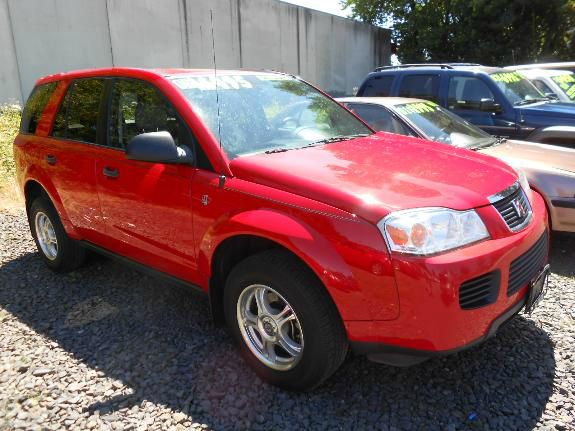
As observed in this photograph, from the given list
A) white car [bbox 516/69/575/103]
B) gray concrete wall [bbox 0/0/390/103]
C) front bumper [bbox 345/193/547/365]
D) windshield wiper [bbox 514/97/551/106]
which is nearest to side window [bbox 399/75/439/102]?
windshield wiper [bbox 514/97/551/106]

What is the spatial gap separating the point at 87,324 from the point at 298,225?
2032 mm

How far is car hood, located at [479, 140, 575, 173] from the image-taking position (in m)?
4.55

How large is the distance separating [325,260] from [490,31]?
2373 cm

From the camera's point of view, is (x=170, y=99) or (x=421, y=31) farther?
(x=421, y=31)

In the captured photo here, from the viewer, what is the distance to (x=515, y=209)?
8.90 feet

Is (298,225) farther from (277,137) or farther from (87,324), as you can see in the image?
(87,324)

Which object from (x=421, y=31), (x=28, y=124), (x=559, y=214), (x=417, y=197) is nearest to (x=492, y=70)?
(x=559, y=214)

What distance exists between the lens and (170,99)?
3.11 m

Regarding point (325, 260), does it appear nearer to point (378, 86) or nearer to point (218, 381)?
point (218, 381)

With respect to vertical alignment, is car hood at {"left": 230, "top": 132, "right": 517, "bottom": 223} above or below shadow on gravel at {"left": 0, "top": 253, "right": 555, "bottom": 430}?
above

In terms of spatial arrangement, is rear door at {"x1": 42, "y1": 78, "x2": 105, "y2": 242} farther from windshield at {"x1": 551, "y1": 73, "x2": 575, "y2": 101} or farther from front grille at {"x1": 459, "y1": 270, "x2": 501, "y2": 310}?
windshield at {"x1": 551, "y1": 73, "x2": 575, "y2": 101}

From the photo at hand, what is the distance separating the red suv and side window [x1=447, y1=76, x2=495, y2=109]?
11.6 feet

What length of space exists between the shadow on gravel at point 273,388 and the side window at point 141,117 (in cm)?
123

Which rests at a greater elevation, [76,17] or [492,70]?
[76,17]
